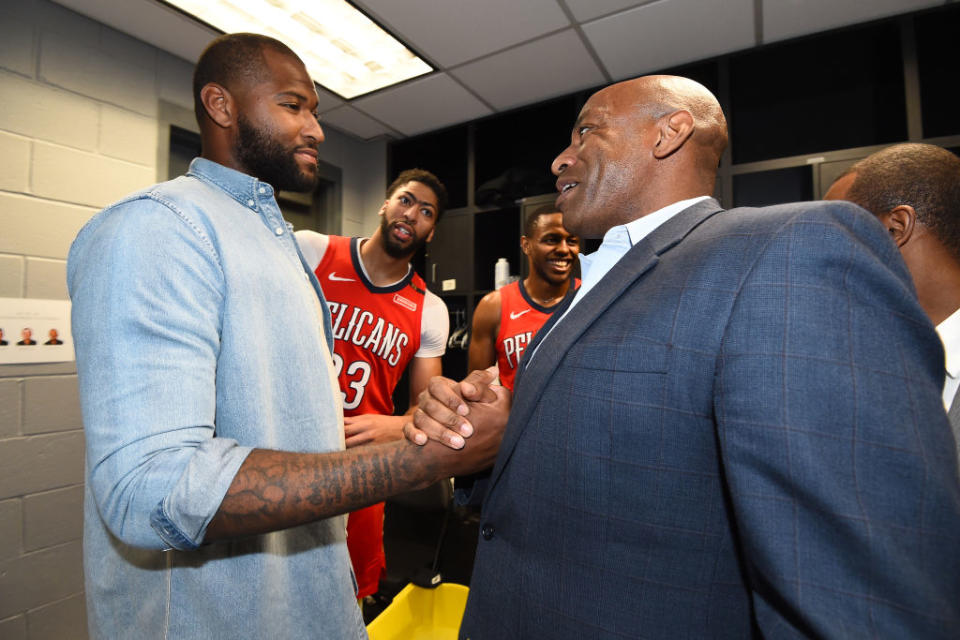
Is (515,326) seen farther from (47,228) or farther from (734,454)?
(47,228)

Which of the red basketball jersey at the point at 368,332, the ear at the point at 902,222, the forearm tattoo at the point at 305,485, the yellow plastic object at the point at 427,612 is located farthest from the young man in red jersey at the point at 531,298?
the forearm tattoo at the point at 305,485

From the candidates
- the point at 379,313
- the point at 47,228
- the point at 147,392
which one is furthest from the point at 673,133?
the point at 47,228

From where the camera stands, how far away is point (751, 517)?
516mm

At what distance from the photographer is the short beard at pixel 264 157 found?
39.3 inches

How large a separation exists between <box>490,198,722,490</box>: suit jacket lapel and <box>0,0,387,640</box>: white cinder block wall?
2373 mm

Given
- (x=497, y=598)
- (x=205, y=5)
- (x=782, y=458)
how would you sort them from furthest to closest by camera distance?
(x=205, y=5), (x=497, y=598), (x=782, y=458)

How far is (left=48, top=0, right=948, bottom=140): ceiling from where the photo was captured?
7.13 feet

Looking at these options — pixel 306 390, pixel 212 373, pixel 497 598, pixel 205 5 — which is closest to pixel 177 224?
pixel 212 373

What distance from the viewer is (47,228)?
2.08 metres

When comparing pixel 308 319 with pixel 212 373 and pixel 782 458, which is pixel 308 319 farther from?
pixel 782 458

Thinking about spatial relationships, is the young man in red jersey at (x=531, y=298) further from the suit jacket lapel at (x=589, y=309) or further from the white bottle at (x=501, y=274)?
the suit jacket lapel at (x=589, y=309)

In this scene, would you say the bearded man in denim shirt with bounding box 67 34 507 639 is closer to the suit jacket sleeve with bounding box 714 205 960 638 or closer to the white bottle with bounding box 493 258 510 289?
the suit jacket sleeve with bounding box 714 205 960 638

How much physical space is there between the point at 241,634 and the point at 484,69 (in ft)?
9.45

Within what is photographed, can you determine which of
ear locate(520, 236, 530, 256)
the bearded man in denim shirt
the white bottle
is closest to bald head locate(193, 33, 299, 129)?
the bearded man in denim shirt
